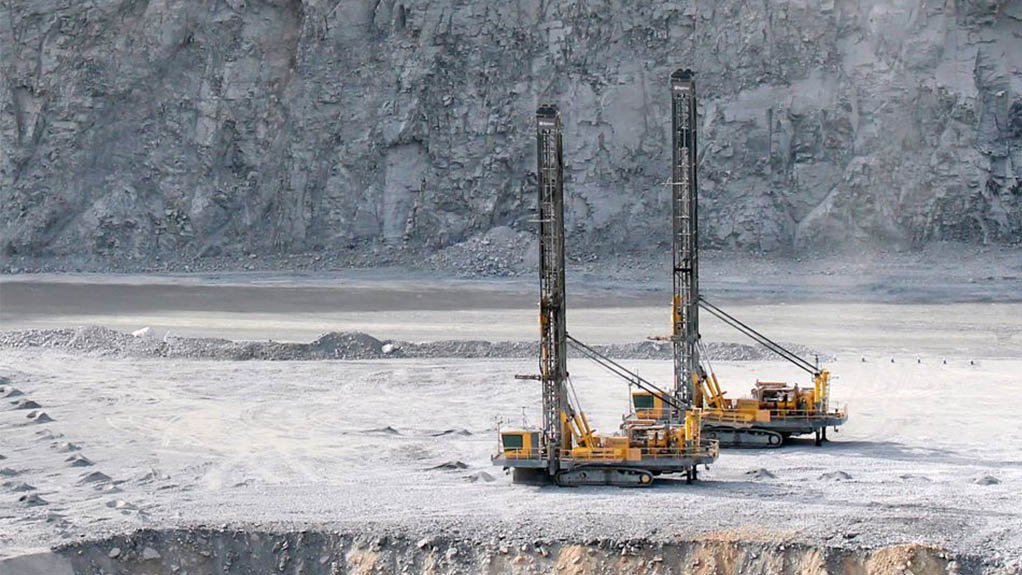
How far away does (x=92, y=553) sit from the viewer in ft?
56.5

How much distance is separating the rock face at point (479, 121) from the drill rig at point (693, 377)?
2724 cm

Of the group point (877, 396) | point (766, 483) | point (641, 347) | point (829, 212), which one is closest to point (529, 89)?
point (829, 212)

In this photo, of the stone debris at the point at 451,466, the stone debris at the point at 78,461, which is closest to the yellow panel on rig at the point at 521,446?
the stone debris at the point at 451,466

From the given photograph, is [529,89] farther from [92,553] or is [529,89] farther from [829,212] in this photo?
[92,553]

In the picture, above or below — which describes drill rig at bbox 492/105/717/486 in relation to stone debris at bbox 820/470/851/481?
above

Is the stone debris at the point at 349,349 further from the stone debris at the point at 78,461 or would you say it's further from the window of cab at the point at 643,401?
the stone debris at the point at 78,461

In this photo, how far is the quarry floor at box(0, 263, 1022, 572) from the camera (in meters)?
18.2

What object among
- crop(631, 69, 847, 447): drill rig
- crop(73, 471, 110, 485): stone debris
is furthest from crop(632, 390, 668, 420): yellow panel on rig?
crop(73, 471, 110, 485): stone debris

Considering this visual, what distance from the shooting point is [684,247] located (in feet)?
78.3

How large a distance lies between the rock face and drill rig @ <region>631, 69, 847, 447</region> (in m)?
27.2

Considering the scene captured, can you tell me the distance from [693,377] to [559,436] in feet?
13.5

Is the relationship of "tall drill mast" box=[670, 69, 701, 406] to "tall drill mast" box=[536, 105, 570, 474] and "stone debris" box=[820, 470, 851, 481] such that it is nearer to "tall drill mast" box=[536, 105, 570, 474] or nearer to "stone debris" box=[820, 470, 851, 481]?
"stone debris" box=[820, 470, 851, 481]

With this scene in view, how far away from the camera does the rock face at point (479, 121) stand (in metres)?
51.9

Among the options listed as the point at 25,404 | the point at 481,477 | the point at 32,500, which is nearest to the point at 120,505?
the point at 32,500
